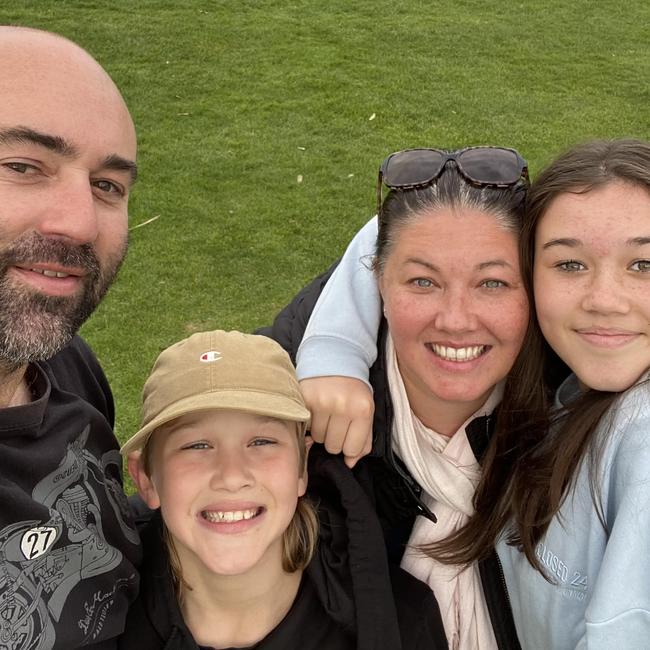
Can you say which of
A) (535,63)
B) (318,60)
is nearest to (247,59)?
(318,60)

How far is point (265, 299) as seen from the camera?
18.2ft

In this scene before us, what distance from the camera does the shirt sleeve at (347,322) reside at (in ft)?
7.57

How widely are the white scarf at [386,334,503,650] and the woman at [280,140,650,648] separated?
5.1 inches

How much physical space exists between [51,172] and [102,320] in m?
3.38

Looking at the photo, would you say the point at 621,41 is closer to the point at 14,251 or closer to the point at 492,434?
the point at 492,434

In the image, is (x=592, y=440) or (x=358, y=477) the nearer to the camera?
(x=592, y=440)

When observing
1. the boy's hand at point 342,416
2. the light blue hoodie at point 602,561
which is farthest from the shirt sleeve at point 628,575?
the boy's hand at point 342,416

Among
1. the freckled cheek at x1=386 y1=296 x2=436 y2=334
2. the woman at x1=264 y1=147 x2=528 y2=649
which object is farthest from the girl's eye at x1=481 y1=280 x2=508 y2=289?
the freckled cheek at x1=386 y1=296 x2=436 y2=334

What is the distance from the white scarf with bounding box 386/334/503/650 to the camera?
90.7 inches

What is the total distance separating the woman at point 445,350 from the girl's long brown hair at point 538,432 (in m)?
0.04

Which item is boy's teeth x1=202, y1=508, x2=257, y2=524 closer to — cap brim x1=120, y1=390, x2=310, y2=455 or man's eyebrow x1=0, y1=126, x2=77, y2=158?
cap brim x1=120, y1=390, x2=310, y2=455

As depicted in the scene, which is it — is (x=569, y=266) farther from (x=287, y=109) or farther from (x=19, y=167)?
(x=287, y=109)

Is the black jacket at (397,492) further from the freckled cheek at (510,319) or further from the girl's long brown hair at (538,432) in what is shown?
the freckled cheek at (510,319)

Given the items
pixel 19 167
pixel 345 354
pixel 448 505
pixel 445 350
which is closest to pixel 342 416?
pixel 345 354
